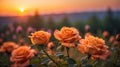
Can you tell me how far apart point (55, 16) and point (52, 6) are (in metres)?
0.09

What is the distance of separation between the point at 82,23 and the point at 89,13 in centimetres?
9

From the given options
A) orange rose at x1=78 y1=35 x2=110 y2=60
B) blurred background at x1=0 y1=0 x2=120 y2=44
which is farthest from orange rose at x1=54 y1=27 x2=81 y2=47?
blurred background at x1=0 y1=0 x2=120 y2=44

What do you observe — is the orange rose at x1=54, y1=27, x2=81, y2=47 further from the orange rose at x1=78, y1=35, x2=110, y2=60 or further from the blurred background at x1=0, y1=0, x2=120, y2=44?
the blurred background at x1=0, y1=0, x2=120, y2=44

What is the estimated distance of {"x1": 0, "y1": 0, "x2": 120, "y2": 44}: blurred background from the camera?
6.99 ft

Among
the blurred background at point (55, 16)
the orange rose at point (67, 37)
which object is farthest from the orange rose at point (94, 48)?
the blurred background at point (55, 16)

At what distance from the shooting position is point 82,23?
7.38ft

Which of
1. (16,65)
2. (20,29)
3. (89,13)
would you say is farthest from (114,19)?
(16,65)

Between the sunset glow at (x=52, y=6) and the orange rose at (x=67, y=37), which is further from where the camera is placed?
the sunset glow at (x=52, y=6)

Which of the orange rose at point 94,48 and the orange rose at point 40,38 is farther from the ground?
the orange rose at point 40,38

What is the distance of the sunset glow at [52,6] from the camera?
6.93 ft

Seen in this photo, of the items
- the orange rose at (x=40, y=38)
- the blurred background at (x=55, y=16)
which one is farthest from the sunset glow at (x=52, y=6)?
the orange rose at (x=40, y=38)

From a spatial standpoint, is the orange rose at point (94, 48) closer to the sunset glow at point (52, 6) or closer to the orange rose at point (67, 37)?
the orange rose at point (67, 37)

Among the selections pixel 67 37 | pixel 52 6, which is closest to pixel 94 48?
pixel 67 37

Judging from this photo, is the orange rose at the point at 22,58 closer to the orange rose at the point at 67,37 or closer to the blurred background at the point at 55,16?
the orange rose at the point at 67,37
